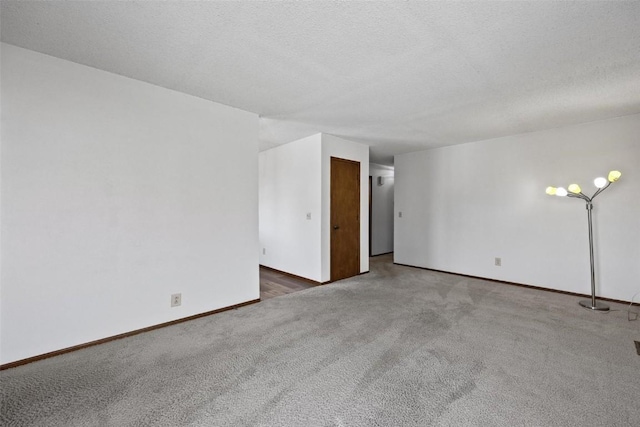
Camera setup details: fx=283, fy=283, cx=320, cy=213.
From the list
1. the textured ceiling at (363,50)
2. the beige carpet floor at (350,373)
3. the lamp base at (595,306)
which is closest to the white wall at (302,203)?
the textured ceiling at (363,50)

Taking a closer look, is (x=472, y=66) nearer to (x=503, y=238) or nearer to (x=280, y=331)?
(x=280, y=331)

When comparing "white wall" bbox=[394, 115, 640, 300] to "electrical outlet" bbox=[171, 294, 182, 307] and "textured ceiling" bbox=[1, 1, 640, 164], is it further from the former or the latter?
"electrical outlet" bbox=[171, 294, 182, 307]

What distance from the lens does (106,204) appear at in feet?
8.21

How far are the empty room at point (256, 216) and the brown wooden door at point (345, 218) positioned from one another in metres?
→ 0.38

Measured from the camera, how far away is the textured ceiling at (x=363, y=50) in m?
1.73

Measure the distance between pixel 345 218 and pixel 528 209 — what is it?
283cm

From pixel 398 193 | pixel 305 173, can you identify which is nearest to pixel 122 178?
pixel 305 173

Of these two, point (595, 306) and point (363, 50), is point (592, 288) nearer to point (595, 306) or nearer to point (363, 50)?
point (595, 306)

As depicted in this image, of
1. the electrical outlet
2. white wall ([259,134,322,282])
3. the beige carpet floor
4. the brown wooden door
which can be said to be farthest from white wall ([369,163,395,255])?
the electrical outlet

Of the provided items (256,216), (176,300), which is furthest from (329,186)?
(176,300)

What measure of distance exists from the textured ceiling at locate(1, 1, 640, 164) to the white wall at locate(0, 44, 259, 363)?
27 centimetres

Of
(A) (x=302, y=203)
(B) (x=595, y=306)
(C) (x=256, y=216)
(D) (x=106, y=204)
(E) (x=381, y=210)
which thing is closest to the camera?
(D) (x=106, y=204)

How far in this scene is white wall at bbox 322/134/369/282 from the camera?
4.48 metres

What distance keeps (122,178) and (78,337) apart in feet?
4.58
